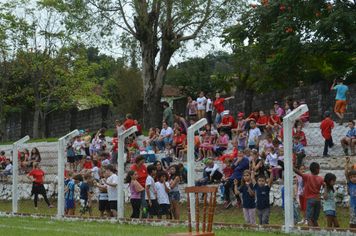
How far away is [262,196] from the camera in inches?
386

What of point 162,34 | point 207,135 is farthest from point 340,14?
point 162,34

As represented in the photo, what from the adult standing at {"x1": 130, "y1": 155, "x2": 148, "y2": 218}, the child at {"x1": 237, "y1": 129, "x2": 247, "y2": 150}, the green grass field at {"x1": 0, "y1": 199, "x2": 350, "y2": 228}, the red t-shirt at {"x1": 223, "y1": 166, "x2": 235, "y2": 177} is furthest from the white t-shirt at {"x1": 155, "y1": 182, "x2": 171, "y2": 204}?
the child at {"x1": 237, "y1": 129, "x2": 247, "y2": 150}

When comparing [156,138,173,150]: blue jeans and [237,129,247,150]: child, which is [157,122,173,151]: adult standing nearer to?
[156,138,173,150]: blue jeans

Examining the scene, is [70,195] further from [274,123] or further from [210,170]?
[274,123]

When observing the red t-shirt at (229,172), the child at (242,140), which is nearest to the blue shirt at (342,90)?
the child at (242,140)

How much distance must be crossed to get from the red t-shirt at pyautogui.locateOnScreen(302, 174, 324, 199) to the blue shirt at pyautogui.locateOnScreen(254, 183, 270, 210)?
2.54 ft

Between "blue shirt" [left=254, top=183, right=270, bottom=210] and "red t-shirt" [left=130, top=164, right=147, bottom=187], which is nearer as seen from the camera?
"blue shirt" [left=254, top=183, right=270, bottom=210]

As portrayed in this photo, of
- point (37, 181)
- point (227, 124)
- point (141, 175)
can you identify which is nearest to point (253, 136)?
point (227, 124)

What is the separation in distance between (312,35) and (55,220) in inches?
610

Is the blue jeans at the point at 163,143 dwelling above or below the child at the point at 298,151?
above

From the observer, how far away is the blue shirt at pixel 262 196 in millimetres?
9727

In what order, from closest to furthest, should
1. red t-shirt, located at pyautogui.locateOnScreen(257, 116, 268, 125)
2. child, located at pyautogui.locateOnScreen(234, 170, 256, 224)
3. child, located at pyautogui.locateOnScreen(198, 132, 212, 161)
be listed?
child, located at pyautogui.locateOnScreen(234, 170, 256, 224) → child, located at pyautogui.locateOnScreen(198, 132, 212, 161) → red t-shirt, located at pyautogui.locateOnScreen(257, 116, 268, 125)

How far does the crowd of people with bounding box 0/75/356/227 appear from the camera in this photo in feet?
32.0

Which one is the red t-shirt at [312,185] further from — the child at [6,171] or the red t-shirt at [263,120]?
the child at [6,171]
